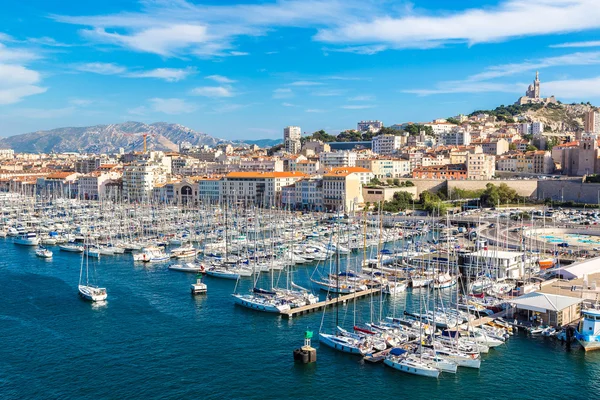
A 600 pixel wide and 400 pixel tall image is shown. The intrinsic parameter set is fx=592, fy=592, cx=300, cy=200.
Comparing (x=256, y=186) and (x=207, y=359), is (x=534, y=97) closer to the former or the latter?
(x=256, y=186)

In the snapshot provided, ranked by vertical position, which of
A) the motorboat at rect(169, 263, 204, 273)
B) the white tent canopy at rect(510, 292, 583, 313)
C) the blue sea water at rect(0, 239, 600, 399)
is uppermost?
the white tent canopy at rect(510, 292, 583, 313)

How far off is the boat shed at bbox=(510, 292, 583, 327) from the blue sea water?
1.05m

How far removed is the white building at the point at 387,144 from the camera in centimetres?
7081

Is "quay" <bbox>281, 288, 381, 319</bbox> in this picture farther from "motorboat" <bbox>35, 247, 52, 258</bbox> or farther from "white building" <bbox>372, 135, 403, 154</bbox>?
"white building" <bbox>372, 135, 403, 154</bbox>

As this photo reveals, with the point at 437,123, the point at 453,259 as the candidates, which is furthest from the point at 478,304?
the point at 437,123

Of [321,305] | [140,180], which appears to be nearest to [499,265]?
[321,305]

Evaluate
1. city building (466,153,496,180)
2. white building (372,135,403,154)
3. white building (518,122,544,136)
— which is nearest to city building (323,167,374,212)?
city building (466,153,496,180)

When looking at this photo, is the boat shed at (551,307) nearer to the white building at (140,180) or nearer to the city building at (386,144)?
the white building at (140,180)

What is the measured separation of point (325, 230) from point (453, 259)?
11.5 m

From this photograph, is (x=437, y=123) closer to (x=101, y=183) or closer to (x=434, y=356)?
(x=101, y=183)

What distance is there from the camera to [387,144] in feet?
234

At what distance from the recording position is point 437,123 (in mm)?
87188

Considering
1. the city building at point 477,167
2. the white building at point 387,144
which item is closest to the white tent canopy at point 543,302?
the city building at point 477,167

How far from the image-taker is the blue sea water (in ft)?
44.4
